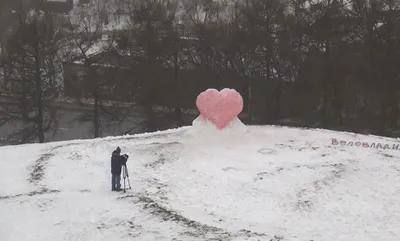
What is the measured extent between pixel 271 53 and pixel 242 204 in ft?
71.7

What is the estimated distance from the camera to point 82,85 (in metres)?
42.8

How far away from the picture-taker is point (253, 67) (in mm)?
44062

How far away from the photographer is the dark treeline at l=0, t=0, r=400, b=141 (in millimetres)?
42219

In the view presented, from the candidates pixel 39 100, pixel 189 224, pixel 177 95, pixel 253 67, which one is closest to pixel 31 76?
pixel 39 100

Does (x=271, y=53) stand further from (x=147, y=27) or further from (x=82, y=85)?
(x=82, y=85)

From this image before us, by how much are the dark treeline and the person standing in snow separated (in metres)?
18.5

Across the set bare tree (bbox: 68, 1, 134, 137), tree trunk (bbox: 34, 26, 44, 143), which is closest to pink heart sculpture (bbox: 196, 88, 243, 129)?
bare tree (bbox: 68, 1, 134, 137)

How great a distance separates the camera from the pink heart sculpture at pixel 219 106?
30953mm

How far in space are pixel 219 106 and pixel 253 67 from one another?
13773mm

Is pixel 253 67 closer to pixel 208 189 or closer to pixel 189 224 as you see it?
pixel 208 189

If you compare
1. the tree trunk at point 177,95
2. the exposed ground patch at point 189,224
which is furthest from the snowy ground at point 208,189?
the tree trunk at point 177,95

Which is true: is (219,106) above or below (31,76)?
below

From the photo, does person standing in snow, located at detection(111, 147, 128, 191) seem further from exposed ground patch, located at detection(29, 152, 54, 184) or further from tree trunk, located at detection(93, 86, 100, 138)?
tree trunk, located at detection(93, 86, 100, 138)

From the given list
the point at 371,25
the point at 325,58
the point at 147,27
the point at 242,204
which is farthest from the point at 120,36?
the point at 242,204
